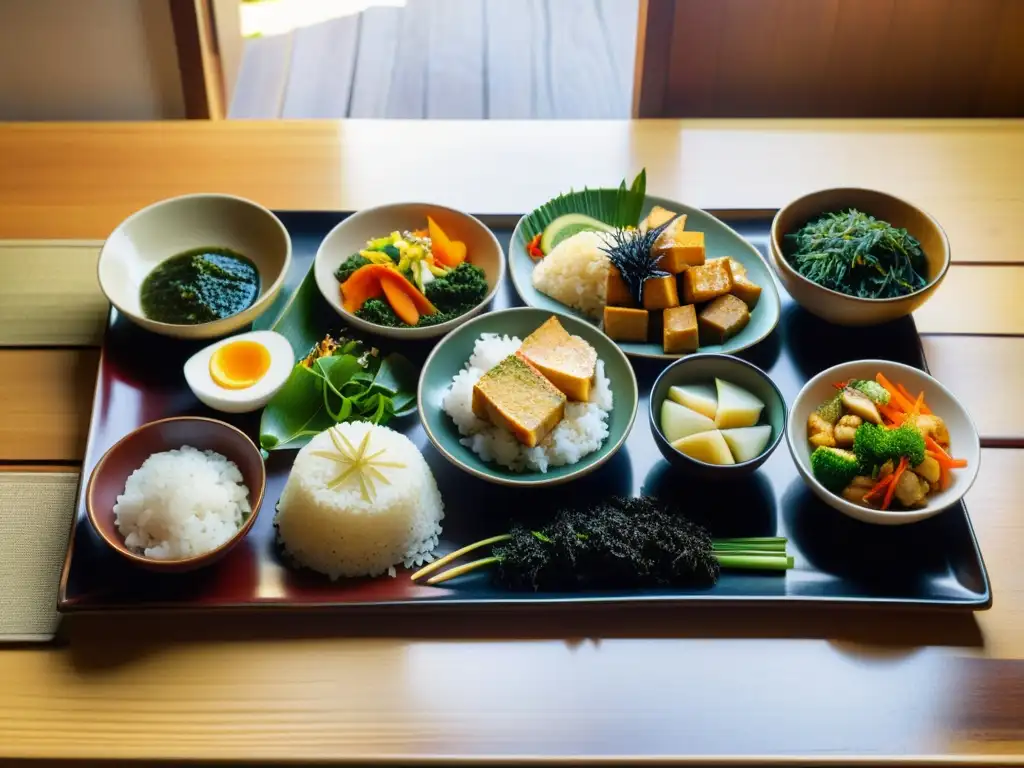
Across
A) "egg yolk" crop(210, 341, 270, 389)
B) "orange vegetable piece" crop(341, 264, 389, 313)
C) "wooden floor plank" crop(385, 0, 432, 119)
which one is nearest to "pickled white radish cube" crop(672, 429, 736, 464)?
"orange vegetable piece" crop(341, 264, 389, 313)

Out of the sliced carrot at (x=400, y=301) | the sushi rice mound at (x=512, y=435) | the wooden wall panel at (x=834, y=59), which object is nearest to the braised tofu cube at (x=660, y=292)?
the sushi rice mound at (x=512, y=435)

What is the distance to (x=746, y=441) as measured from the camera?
1980 millimetres

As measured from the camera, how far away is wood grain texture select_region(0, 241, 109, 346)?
232cm

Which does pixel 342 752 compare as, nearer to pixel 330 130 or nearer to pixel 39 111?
pixel 330 130

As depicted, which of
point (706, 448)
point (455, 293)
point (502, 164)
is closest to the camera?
point (706, 448)

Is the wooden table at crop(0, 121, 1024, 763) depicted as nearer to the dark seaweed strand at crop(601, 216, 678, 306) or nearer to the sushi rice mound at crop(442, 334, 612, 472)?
the sushi rice mound at crop(442, 334, 612, 472)

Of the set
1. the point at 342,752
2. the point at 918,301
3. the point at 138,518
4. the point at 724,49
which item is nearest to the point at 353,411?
the point at 138,518

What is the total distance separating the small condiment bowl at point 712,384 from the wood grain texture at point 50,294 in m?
1.43

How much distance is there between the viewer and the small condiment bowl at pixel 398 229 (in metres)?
2.34

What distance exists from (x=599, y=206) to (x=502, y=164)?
1.37ft

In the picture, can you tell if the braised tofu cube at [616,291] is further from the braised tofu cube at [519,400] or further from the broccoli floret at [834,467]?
the broccoli floret at [834,467]

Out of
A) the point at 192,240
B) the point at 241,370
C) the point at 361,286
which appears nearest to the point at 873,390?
the point at 361,286

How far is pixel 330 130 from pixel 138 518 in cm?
155

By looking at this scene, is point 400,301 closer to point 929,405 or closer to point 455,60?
point 929,405
